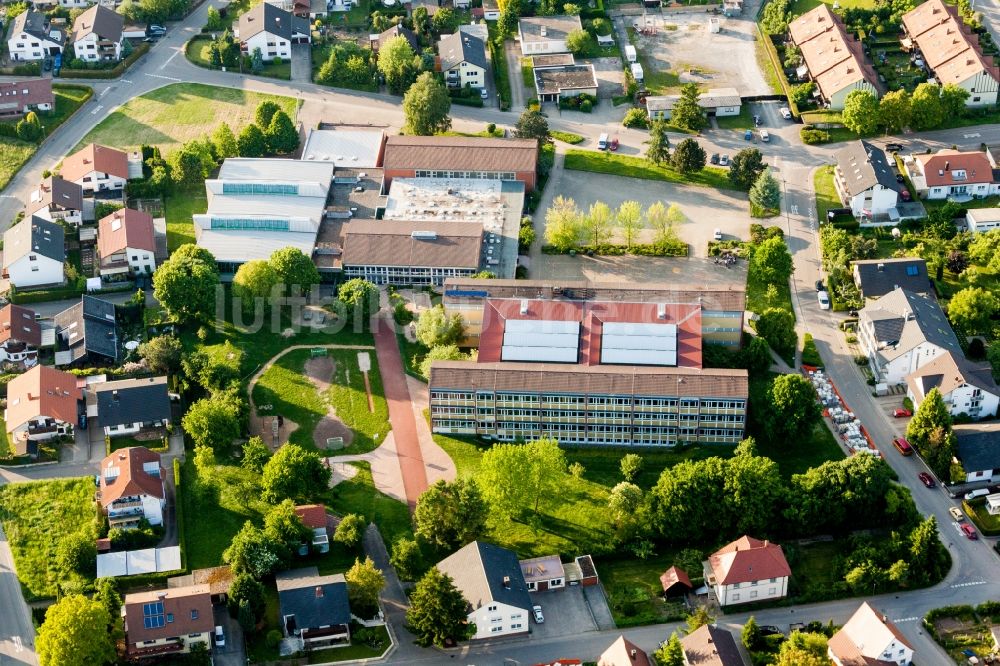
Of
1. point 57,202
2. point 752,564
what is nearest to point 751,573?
point 752,564

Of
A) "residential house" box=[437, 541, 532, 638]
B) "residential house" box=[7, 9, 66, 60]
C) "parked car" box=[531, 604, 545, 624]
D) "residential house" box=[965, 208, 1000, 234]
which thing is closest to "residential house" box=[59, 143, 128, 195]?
"residential house" box=[7, 9, 66, 60]

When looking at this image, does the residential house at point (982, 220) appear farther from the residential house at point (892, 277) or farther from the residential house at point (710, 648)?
the residential house at point (710, 648)

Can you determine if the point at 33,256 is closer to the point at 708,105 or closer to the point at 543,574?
the point at 543,574

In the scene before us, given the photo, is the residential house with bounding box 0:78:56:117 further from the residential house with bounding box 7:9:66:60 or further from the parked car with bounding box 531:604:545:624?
the parked car with bounding box 531:604:545:624

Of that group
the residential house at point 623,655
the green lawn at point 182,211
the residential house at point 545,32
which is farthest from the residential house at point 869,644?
the residential house at point 545,32

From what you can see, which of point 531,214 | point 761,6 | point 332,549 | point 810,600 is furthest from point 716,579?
point 761,6

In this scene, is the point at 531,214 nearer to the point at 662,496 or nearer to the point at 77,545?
the point at 662,496
